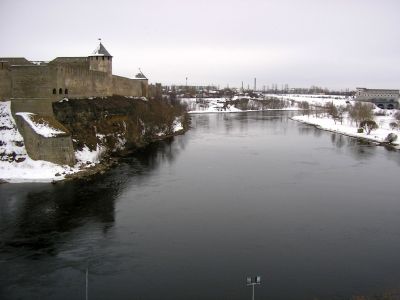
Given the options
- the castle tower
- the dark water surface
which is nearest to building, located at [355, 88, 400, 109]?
the castle tower

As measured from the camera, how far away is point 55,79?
1291cm

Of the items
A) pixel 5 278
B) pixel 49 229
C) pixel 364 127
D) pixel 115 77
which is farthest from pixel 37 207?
pixel 364 127

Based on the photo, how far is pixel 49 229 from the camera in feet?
23.7

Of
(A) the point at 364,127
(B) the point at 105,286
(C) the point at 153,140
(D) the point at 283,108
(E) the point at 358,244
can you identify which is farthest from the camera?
(D) the point at 283,108

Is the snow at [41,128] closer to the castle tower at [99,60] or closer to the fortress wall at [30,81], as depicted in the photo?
the fortress wall at [30,81]

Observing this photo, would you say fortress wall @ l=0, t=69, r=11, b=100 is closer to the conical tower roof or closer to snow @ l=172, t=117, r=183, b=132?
the conical tower roof

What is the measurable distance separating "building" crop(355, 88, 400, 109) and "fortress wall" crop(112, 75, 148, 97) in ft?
103

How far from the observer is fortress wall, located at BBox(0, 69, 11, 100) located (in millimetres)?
12438

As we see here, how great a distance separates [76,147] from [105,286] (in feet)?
25.7

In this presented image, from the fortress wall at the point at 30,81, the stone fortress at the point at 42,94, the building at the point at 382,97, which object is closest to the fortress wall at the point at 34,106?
the stone fortress at the point at 42,94

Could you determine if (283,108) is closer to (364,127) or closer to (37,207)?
(364,127)

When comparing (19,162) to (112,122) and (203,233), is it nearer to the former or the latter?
(112,122)

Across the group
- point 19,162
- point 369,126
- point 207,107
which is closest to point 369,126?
point 369,126

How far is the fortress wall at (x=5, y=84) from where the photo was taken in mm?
12438
